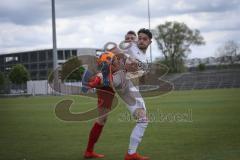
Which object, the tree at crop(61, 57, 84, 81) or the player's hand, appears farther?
the tree at crop(61, 57, 84, 81)

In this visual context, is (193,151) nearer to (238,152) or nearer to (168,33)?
(238,152)

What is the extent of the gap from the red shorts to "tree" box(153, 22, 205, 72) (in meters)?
94.8

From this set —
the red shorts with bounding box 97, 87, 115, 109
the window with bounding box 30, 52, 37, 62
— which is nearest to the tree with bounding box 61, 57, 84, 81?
the red shorts with bounding box 97, 87, 115, 109

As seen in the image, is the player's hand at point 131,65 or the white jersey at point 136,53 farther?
the player's hand at point 131,65

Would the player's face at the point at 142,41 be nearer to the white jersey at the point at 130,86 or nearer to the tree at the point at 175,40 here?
the white jersey at the point at 130,86

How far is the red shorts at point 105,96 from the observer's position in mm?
8836

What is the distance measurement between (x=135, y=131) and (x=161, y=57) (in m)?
96.7

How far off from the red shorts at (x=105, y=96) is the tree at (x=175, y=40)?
94.8 meters

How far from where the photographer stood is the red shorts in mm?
8836

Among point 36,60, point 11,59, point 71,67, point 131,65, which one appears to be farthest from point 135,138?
point 36,60

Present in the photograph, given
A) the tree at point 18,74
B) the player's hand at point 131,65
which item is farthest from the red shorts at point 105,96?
the tree at point 18,74

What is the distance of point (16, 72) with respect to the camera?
90.6 metres

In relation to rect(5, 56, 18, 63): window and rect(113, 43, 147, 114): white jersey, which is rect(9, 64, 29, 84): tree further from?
rect(113, 43, 147, 114): white jersey

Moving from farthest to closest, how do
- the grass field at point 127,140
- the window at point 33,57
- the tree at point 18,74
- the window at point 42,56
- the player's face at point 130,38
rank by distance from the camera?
the window at point 33,57 → the window at point 42,56 → the tree at point 18,74 → the grass field at point 127,140 → the player's face at point 130,38
